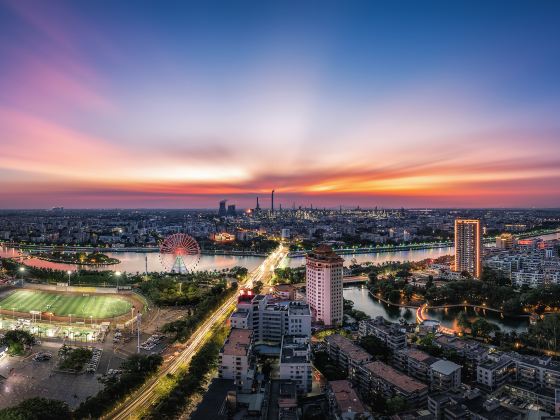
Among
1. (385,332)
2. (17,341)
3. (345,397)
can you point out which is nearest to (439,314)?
(385,332)

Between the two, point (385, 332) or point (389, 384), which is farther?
point (385, 332)

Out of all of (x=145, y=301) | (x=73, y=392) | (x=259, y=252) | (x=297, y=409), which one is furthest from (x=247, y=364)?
(x=259, y=252)

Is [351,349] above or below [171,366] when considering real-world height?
above

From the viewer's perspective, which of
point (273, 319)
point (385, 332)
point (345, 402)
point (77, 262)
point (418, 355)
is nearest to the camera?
point (345, 402)

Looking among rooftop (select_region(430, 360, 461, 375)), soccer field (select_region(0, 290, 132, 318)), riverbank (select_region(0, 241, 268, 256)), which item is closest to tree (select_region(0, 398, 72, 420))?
rooftop (select_region(430, 360, 461, 375))

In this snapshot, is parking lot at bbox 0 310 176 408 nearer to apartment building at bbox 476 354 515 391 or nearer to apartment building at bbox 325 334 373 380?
apartment building at bbox 325 334 373 380

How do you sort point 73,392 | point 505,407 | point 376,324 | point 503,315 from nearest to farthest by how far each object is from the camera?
point 505,407 < point 73,392 < point 376,324 < point 503,315

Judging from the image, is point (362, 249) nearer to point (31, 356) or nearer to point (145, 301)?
point (145, 301)

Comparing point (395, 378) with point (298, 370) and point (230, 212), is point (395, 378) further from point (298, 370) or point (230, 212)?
point (230, 212)
